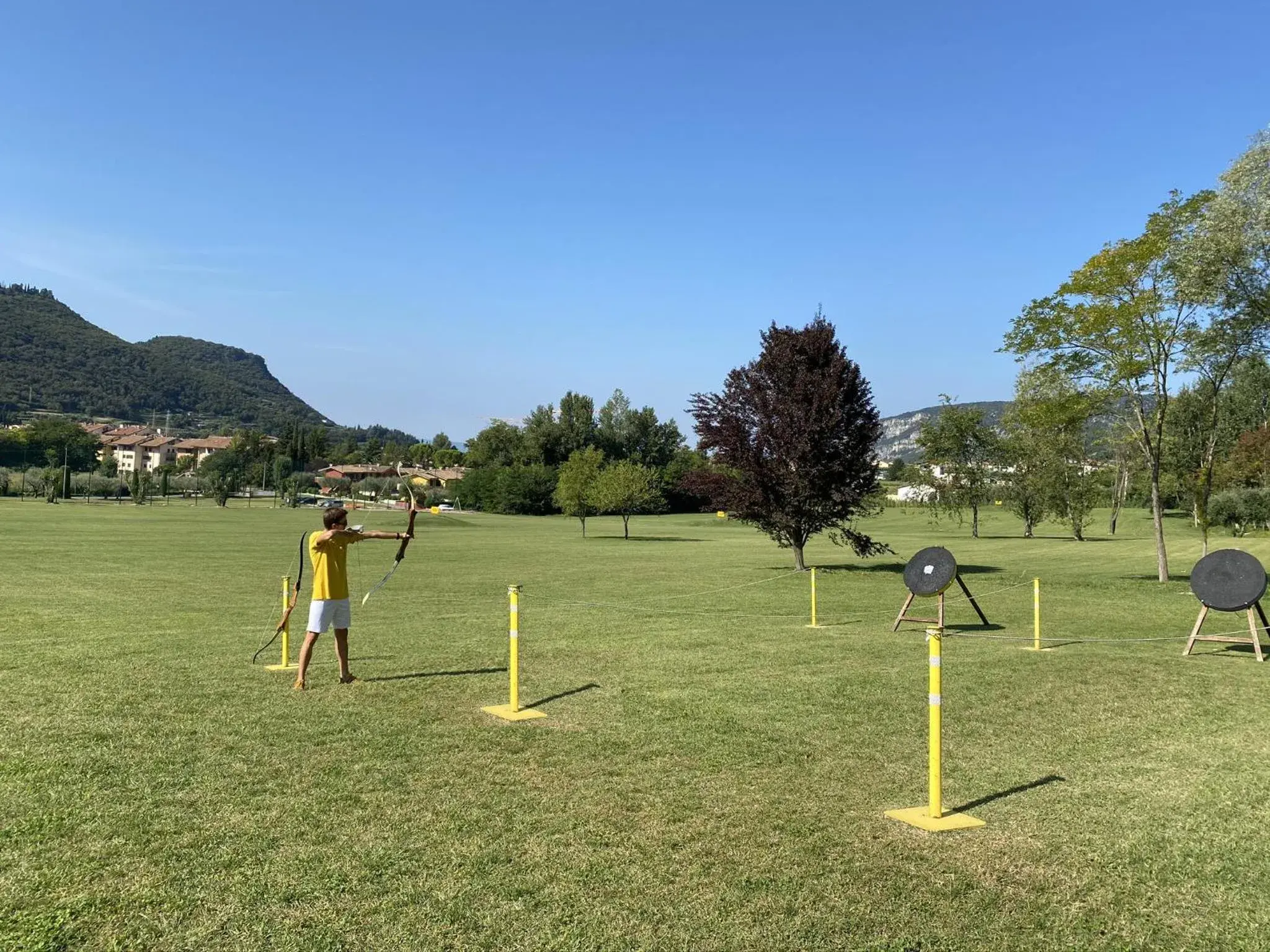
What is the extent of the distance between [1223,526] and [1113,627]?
56.3 meters

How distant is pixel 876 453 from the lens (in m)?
31.2

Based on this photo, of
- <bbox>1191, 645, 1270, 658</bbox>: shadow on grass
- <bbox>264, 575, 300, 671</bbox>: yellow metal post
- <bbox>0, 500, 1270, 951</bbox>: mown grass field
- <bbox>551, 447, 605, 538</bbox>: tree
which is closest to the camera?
<bbox>0, 500, 1270, 951</bbox>: mown grass field

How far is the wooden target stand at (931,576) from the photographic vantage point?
15477 millimetres

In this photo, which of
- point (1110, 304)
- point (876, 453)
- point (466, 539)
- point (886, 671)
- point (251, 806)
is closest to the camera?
point (251, 806)

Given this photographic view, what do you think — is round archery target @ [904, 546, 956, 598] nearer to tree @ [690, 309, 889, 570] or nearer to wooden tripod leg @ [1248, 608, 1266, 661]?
wooden tripod leg @ [1248, 608, 1266, 661]

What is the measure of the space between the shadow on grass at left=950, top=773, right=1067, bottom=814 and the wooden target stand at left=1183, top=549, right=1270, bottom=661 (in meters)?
8.03

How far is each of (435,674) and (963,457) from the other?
5903 cm

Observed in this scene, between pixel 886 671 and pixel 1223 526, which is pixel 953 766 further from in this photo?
pixel 1223 526

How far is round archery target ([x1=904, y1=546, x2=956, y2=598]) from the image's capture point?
50.9 feet

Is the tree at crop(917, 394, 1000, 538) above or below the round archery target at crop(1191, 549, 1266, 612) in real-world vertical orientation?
above

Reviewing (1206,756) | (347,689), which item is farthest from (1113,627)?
(347,689)

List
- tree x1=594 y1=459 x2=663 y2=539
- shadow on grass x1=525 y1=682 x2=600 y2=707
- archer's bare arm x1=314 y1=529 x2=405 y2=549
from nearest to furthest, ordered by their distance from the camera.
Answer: shadow on grass x1=525 y1=682 x2=600 y2=707 → archer's bare arm x1=314 y1=529 x2=405 y2=549 → tree x1=594 y1=459 x2=663 y2=539

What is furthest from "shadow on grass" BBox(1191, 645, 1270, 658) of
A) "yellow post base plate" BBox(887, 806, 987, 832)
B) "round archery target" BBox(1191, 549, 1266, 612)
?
"yellow post base plate" BBox(887, 806, 987, 832)

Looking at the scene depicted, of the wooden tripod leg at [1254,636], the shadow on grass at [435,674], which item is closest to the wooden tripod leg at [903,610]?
the wooden tripod leg at [1254,636]
